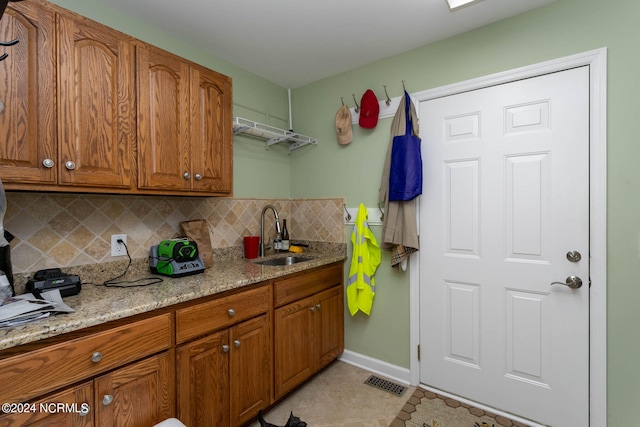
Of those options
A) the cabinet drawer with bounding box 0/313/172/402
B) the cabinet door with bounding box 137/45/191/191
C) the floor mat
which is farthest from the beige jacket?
the cabinet drawer with bounding box 0/313/172/402

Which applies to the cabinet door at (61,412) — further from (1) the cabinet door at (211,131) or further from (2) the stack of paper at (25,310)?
(1) the cabinet door at (211,131)

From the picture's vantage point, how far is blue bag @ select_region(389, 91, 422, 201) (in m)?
2.07

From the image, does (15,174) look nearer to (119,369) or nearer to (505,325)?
(119,369)

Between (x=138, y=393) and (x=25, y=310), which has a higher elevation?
(x=25, y=310)

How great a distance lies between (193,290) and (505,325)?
184cm

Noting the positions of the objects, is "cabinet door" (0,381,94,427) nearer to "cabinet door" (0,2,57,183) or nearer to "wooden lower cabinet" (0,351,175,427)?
Answer: "wooden lower cabinet" (0,351,175,427)


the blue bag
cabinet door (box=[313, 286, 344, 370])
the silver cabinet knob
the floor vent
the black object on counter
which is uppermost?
the blue bag

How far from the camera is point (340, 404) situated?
6.63 feet

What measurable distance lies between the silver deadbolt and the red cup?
202 cm

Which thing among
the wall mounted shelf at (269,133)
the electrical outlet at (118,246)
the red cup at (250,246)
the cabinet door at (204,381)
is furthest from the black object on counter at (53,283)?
the wall mounted shelf at (269,133)

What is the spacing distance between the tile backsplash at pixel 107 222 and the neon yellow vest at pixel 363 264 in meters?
0.24

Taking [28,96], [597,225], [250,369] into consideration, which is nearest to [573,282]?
[597,225]

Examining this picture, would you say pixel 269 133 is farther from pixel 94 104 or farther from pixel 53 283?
pixel 53 283

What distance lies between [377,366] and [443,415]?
586 mm
